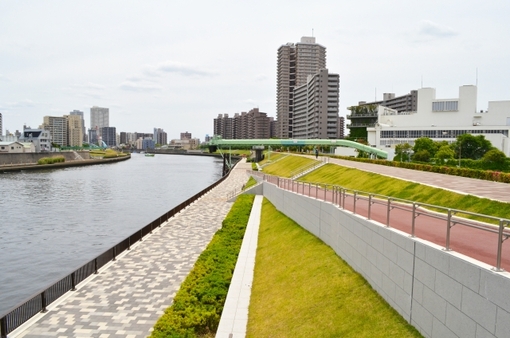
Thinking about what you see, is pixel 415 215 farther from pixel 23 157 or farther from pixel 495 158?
pixel 23 157

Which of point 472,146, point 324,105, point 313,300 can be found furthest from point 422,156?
point 324,105

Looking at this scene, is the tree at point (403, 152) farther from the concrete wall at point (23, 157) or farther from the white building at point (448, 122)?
the concrete wall at point (23, 157)

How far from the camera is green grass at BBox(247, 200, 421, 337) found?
10.3 meters

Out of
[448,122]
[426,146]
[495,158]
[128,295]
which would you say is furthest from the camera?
[448,122]

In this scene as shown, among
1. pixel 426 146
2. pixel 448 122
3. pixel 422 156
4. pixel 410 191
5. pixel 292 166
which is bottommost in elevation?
pixel 292 166

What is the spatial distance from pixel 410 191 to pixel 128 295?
746 inches

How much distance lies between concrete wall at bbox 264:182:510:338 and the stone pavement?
26.5 ft

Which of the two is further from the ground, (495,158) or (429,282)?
(495,158)

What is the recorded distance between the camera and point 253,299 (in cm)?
1566

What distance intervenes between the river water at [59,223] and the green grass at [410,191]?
20519 mm

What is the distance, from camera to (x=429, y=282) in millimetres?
8781

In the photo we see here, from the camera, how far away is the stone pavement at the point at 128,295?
14109mm

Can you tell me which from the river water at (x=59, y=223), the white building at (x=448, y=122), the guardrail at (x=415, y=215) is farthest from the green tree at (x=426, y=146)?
the guardrail at (x=415, y=215)

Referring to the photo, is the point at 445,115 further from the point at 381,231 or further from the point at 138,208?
the point at 381,231
